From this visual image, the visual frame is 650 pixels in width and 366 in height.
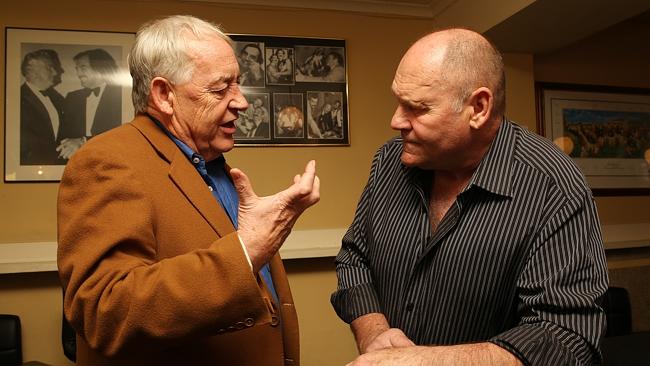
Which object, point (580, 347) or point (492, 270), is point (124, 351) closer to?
point (492, 270)

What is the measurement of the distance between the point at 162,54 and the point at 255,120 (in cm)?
202

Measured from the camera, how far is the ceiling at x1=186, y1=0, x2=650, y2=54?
2711 millimetres

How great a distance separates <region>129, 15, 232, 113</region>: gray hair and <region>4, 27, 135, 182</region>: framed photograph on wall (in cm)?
193

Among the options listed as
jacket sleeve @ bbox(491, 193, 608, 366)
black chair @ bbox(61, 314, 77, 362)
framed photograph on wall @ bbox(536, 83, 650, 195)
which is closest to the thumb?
jacket sleeve @ bbox(491, 193, 608, 366)

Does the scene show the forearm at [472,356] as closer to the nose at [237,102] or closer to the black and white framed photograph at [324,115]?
the nose at [237,102]

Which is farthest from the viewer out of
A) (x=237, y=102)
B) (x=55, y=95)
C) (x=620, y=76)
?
(x=620, y=76)

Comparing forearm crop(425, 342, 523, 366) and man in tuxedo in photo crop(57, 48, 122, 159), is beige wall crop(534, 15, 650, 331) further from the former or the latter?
forearm crop(425, 342, 523, 366)

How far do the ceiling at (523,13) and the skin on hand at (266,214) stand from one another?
7.06 ft

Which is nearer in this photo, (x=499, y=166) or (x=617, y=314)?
(x=499, y=166)

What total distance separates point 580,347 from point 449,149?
525 mm

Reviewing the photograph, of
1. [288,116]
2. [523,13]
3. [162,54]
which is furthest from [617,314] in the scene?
[162,54]

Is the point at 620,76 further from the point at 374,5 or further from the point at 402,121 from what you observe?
the point at 402,121

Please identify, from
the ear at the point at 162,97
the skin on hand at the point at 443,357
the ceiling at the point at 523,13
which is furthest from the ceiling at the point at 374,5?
the skin on hand at the point at 443,357

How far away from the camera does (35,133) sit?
118 inches
